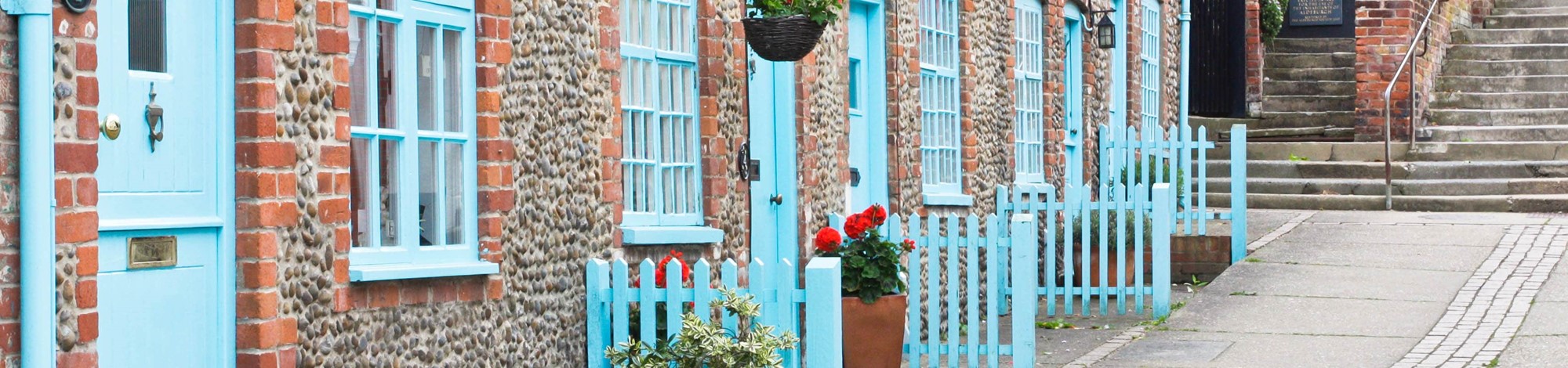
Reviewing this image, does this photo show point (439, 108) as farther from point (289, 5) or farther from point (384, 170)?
point (289, 5)

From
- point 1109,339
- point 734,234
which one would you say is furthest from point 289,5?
point 1109,339

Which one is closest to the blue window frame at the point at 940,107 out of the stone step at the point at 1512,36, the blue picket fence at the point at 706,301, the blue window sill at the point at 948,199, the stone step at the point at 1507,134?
the blue window sill at the point at 948,199

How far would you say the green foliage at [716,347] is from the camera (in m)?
6.20

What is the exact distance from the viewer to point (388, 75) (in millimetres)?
5703

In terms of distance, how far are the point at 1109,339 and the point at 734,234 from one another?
8.05 feet

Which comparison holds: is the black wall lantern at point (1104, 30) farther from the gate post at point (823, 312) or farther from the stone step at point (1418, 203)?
the gate post at point (823, 312)

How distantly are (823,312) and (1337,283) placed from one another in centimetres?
545

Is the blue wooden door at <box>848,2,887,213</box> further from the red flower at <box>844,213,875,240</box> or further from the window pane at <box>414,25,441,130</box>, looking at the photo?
the window pane at <box>414,25,441,130</box>

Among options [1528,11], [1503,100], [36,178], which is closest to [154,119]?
[36,178]

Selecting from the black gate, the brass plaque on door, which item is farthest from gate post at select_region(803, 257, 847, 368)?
the black gate

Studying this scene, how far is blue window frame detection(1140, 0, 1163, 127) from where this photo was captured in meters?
14.5

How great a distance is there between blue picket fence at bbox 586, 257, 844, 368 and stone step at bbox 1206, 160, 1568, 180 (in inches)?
381

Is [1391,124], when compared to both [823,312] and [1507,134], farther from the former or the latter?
[823,312]

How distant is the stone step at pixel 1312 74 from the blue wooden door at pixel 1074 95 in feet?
22.8
